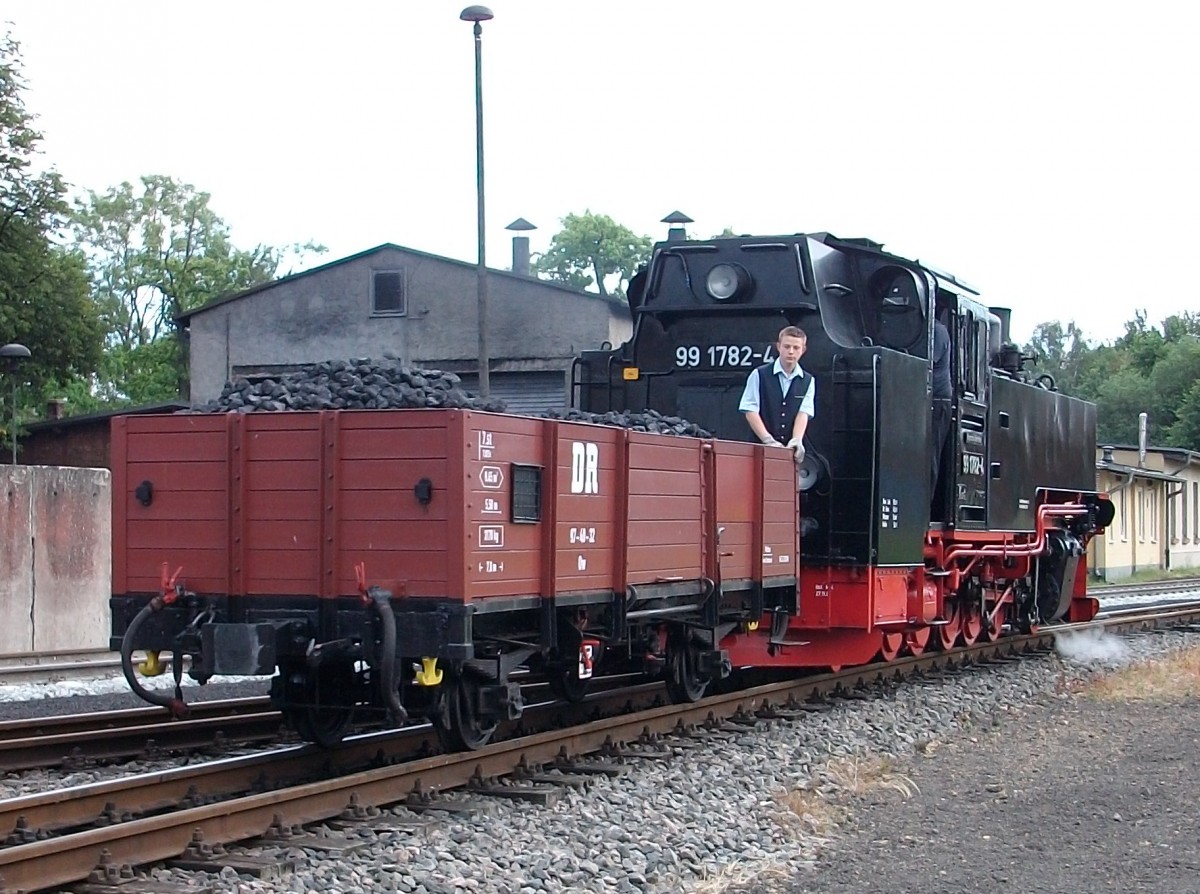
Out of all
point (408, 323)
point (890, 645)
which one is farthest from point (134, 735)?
point (408, 323)

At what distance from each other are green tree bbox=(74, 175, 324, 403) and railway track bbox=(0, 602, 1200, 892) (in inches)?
2063

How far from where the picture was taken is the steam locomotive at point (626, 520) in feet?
24.4

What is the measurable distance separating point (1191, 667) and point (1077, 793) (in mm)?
6632

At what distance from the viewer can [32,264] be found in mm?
37344

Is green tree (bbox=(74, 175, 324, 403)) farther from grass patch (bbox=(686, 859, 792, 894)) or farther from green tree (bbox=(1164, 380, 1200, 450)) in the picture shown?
grass patch (bbox=(686, 859, 792, 894))

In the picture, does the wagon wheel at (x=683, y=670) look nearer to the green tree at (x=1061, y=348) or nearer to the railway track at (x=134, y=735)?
the railway track at (x=134, y=735)

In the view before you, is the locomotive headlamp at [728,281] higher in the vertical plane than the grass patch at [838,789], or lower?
higher

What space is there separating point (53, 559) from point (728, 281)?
898 cm

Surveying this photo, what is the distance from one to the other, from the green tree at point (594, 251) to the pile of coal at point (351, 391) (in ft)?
266

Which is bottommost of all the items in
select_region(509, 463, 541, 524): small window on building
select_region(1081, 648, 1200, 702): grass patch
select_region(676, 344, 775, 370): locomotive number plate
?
select_region(1081, 648, 1200, 702): grass patch

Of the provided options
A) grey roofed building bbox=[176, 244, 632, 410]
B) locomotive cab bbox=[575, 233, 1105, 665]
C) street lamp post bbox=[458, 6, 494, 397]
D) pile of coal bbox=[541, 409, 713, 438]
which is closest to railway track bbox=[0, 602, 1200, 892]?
locomotive cab bbox=[575, 233, 1105, 665]

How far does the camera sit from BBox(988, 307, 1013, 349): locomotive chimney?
15.9 meters

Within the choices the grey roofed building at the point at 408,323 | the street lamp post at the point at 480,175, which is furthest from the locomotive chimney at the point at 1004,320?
the grey roofed building at the point at 408,323

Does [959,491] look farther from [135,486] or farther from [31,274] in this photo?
[31,274]
